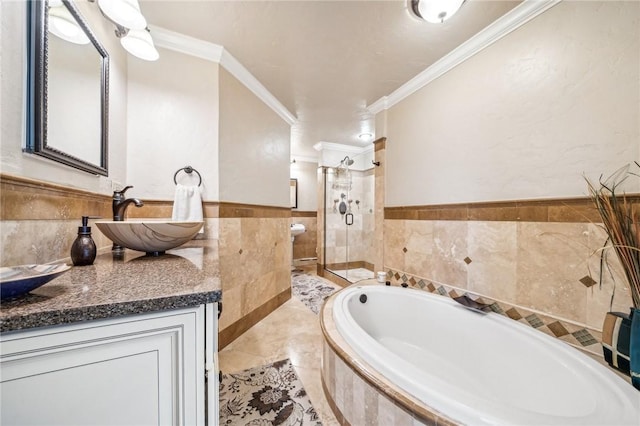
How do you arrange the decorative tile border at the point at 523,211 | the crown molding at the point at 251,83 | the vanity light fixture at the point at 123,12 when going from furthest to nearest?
the crown molding at the point at 251,83, the decorative tile border at the point at 523,211, the vanity light fixture at the point at 123,12

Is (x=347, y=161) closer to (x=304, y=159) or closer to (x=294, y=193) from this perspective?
(x=304, y=159)

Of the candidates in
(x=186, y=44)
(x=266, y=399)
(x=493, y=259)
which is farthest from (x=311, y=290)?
(x=186, y=44)

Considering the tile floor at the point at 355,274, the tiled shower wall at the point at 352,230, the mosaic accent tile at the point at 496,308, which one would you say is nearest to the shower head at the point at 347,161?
the tiled shower wall at the point at 352,230

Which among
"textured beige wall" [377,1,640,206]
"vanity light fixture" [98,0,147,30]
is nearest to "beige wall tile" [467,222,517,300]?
"textured beige wall" [377,1,640,206]

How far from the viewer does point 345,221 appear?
3.89 metres

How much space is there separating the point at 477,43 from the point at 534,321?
1.89 meters

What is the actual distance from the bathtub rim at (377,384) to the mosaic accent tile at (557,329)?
980mm

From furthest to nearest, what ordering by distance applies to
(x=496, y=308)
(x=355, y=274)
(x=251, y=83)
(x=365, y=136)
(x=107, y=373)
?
(x=355, y=274), (x=365, y=136), (x=251, y=83), (x=496, y=308), (x=107, y=373)

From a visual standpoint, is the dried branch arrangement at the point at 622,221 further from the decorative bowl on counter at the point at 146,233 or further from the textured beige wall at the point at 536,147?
the decorative bowl on counter at the point at 146,233

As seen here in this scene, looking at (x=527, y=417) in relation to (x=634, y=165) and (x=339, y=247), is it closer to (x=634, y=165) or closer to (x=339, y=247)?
(x=634, y=165)

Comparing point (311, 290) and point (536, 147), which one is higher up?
point (536, 147)

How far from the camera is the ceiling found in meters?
1.36

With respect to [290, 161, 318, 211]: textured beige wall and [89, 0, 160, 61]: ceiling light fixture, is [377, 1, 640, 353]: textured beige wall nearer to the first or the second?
[89, 0, 160, 61]: ceiling light fixture

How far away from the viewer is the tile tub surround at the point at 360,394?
82 centimetres
